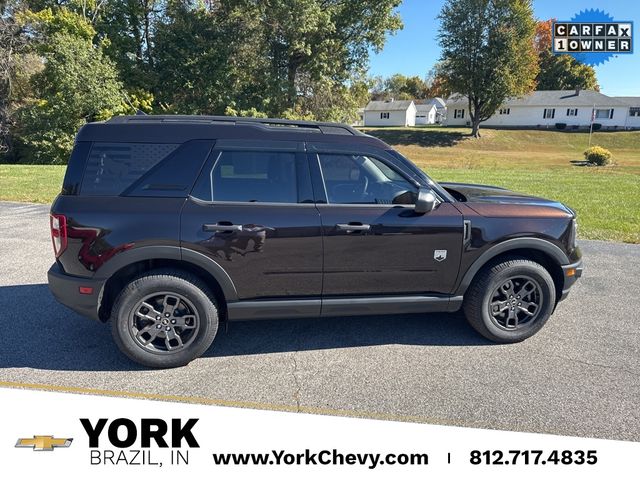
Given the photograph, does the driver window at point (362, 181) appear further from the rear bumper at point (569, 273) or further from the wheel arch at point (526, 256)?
the rear bumper at point (569, 273)

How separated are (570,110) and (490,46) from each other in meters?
20.7

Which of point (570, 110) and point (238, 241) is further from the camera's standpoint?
point (570, 110)

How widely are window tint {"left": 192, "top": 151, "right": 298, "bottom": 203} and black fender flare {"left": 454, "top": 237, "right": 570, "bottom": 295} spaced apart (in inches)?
64.5

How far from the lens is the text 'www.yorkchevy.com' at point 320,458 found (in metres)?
2.44

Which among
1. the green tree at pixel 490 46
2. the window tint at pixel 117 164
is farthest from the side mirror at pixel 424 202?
the green tree at pixel 490 46

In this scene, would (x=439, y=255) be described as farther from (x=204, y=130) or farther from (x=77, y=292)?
(x=77, y=292)

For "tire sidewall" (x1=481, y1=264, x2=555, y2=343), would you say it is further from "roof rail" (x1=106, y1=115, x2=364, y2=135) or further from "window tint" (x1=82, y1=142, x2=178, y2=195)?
"window tint" (x1=82, y1=142, x2=178, y2=195)

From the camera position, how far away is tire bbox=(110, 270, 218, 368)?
3.14m

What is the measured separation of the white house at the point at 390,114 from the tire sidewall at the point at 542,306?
7368cm

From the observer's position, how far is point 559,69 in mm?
64312

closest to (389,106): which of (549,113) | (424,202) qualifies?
(549,113)

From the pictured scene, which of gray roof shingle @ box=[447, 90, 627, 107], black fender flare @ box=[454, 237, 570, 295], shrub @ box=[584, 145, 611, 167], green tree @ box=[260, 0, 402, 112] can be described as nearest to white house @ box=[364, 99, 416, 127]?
gray roof shingle @ box=[447, 90, 627, 107]

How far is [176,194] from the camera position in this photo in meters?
3.16

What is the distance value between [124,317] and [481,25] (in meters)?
50.6
